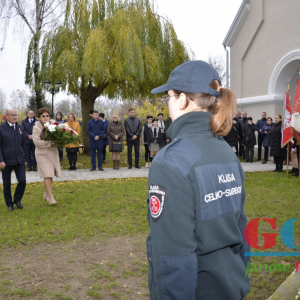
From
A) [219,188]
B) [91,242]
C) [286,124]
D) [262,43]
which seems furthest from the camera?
[262,43]

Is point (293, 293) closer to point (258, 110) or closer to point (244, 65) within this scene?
point (258, 110)

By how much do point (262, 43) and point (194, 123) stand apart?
19059 mm

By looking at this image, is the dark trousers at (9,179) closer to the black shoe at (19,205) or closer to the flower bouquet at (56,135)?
the black shoe at (19,205)

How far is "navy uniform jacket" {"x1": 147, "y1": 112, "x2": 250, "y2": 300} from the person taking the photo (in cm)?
155

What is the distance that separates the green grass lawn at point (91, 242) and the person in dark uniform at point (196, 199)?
247cm

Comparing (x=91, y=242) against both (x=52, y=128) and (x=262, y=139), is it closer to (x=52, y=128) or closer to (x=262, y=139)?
(x=52, y=128)

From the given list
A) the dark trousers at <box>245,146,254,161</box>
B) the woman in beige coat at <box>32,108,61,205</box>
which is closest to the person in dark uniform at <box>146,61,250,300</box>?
the woman in beige coat at <box>32,108,61,205</box>

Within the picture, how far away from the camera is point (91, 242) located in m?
5.59

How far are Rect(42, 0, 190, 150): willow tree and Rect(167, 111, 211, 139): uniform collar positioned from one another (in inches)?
587

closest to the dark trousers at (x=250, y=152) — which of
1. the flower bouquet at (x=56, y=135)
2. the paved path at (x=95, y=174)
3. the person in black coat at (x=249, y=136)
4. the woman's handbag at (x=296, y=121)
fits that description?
the person in black coat at (x=249, y=136)

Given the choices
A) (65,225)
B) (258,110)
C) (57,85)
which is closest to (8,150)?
(65,225)

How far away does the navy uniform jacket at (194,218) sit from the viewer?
1552 millimetres

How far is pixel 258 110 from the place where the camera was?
754 inches

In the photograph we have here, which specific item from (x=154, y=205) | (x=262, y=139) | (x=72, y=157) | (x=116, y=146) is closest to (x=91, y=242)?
(x=154, y=205)
